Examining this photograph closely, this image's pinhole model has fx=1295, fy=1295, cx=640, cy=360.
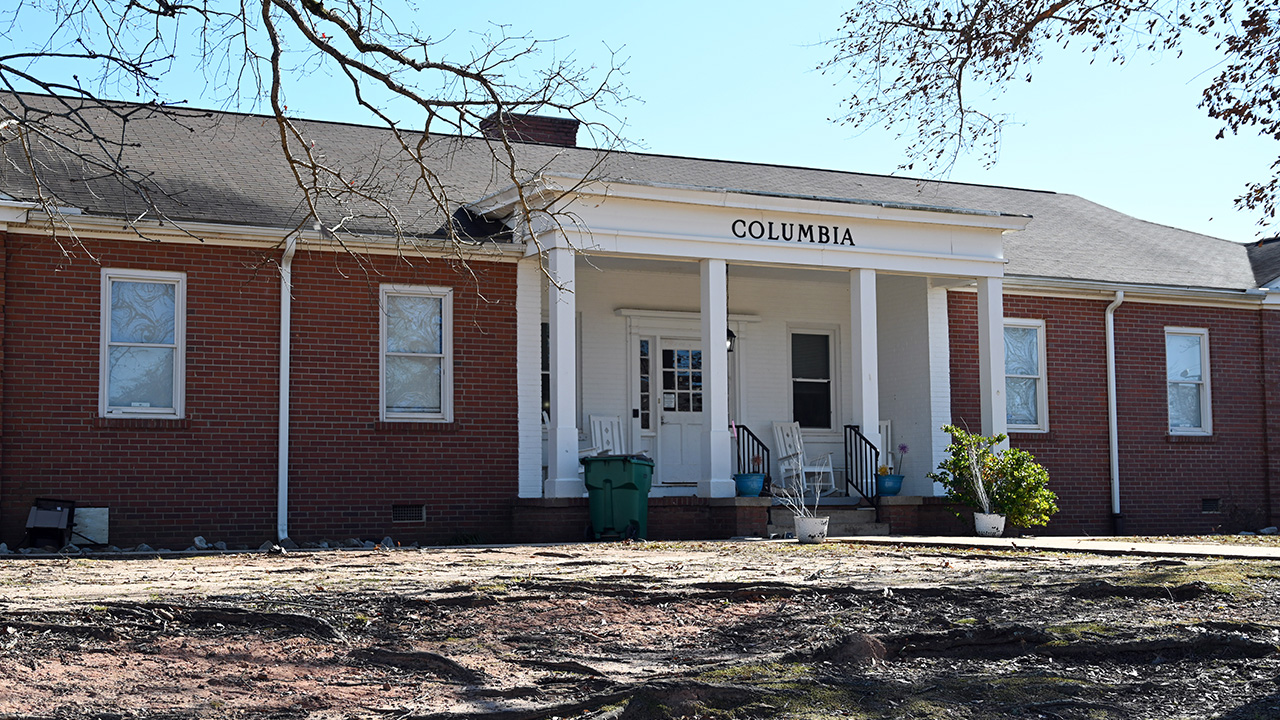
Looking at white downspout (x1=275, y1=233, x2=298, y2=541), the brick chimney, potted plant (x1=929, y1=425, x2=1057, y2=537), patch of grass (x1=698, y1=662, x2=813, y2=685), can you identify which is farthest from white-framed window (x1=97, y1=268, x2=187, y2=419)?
patch of grass (x1=698, y1=662, x2=813, y2=685)

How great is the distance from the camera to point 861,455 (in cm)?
1579

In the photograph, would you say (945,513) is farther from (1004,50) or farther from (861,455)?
(1004,50)

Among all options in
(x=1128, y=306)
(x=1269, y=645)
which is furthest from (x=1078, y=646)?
(x=1128, y=306)

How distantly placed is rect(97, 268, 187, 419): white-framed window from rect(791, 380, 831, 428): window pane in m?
8.24

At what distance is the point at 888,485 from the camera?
15.8 m

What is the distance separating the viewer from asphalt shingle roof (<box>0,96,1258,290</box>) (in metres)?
13.9

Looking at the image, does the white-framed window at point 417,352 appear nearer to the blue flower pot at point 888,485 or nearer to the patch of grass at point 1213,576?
the blue flower pot at point 888,485

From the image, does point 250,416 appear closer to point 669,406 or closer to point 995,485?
point 669,406

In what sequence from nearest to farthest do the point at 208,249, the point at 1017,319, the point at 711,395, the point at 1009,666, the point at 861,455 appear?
1. the point at 1009,666
2. the point at 208,249
3. the point at 711,395
4. the point at 861,455
5. the point at 1017,319

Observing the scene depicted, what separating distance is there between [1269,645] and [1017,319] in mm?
12373

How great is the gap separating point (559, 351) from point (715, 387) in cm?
188

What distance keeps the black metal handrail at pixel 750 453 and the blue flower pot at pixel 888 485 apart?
137cm

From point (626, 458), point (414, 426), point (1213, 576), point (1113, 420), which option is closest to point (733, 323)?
point (626, 458)

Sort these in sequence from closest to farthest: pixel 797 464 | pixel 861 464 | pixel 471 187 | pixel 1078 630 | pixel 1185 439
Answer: pixel 1078 630, pixel 861 464, pixel 471 187, pixel 797 464, pixel 1185 439
